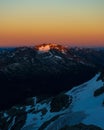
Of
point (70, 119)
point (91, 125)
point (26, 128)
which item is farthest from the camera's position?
point (26, 128)

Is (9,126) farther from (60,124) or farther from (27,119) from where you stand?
(60,124)

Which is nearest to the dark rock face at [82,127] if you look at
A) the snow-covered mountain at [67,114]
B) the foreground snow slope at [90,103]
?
the snow-covered mountain at [67,114]

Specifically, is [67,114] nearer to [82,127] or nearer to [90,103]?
[90,103]

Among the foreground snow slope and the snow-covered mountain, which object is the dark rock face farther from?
the foreground snow slope

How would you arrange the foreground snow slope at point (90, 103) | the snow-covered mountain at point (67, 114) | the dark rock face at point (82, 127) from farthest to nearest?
the snow-covered mountain at point (67, 114)
the foreground snow slope at point (90, 103)
the dark rock face at point (82, 127)

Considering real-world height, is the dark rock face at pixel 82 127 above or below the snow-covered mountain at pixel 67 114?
above

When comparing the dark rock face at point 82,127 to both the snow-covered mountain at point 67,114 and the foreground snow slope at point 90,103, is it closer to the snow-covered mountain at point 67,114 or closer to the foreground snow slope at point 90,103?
the snow-covered mountain at point 67,114

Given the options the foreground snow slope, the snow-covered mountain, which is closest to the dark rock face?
the snow-covered mountain

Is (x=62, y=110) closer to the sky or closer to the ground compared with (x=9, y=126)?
closer to the sky

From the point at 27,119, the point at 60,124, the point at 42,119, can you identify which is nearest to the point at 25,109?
the point at 27,119
